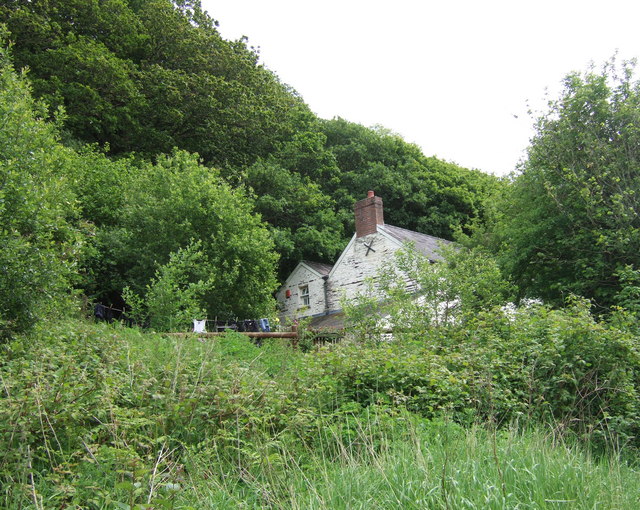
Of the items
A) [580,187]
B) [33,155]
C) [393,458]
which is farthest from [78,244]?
[580,187]

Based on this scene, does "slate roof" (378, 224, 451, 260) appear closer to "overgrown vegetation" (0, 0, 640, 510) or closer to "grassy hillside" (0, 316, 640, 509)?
"overgrown vegetation" (0, 0, 640, 510)

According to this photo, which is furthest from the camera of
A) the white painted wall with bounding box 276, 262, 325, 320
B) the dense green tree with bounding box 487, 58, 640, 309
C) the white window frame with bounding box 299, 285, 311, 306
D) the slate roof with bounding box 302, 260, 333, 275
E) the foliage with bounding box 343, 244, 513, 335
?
the white window frame with bounding box 299, 285, 311, 306

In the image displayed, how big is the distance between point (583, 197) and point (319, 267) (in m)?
16.7

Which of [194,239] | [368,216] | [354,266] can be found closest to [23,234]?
[194,239]

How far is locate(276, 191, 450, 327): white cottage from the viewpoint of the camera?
25234mm

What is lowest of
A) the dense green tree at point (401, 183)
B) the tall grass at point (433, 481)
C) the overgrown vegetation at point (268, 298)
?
the tall grass at point (433, 481)

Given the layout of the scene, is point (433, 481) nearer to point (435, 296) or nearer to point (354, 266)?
point (435, 296)

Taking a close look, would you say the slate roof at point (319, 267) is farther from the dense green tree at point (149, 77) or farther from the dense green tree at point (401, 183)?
the dense green tree at point (149, 77)

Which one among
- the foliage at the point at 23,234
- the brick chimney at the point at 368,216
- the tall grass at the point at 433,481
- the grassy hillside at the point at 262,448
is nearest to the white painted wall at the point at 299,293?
the brick chimney at the point at 368,216

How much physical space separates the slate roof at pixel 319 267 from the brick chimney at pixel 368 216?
3397 millimetres

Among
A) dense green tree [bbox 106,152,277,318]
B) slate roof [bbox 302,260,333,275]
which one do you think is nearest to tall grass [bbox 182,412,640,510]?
dense green tree [bbox 106,152,277,318]

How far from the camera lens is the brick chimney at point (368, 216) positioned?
25969 millimetres

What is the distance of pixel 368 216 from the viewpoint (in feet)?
86.1

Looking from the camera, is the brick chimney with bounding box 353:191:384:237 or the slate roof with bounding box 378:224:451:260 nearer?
the slate roof with bounding box 378:224:451:260
